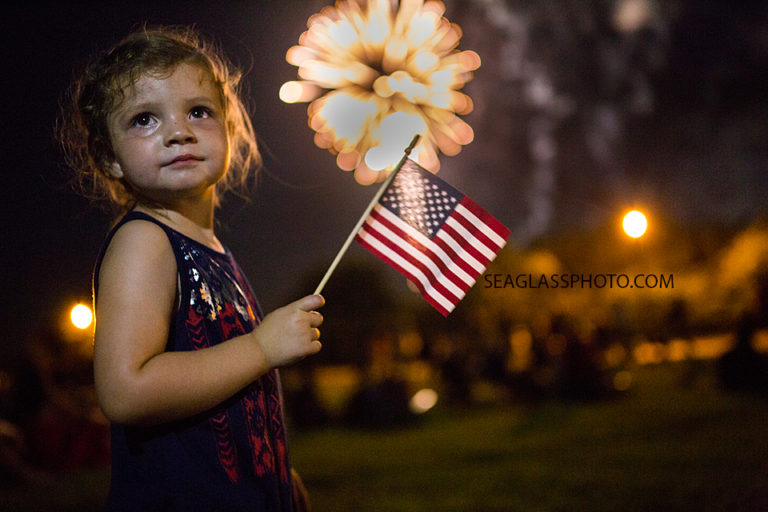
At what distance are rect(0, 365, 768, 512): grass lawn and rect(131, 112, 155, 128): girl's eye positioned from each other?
3630mm

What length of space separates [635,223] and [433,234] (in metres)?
2.99

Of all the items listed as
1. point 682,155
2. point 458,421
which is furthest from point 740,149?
point 458,421

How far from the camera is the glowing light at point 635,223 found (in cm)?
422

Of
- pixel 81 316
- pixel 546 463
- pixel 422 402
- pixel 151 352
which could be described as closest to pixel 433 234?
pixel 151 352

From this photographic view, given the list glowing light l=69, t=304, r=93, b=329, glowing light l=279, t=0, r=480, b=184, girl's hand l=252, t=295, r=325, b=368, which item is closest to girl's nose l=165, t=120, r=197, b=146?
girl's hand l=252, t=295, r=325, b=368

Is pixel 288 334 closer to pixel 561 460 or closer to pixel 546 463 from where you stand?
pixel 546 463

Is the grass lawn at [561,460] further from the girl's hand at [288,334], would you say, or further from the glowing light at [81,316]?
the girl's hand at [288,334]

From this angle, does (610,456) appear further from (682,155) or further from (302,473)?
(682,155)

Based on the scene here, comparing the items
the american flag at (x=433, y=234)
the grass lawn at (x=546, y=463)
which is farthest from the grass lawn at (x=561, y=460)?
the american flag at (x=433, y=234)

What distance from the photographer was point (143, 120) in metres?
1.31

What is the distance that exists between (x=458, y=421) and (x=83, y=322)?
586 centimetres

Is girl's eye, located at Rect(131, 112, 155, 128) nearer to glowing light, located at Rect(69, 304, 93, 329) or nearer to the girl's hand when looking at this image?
the girl's hand

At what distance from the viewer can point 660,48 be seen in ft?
48.9

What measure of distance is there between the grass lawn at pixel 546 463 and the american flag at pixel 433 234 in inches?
114
